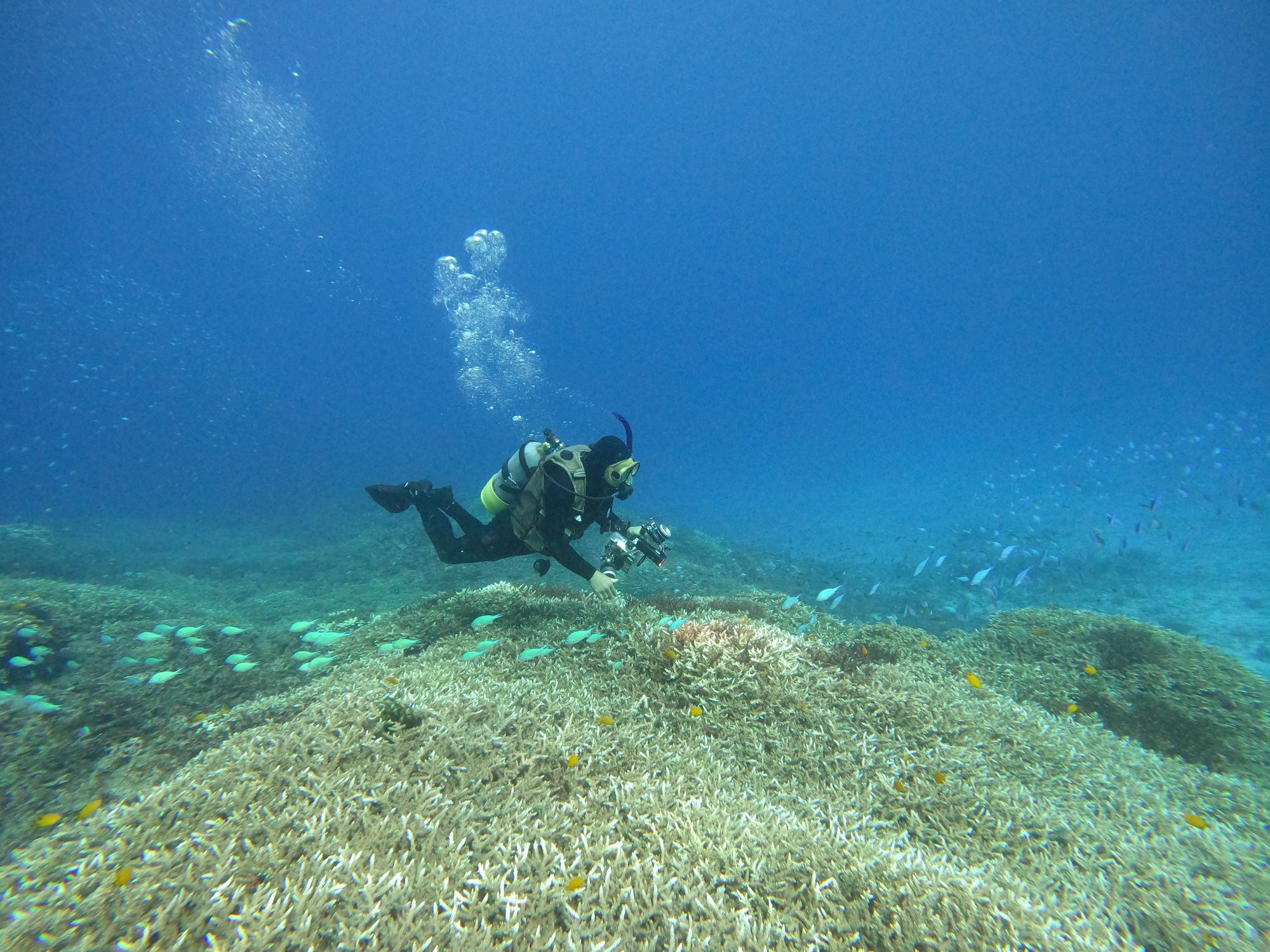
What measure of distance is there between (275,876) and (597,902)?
176 cm

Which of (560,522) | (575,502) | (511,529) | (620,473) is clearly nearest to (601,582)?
(560,522)

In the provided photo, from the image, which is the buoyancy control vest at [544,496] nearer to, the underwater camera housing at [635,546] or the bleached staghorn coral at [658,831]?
the underwater camera housing at [635,546]

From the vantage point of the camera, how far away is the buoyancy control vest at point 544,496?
5.93m

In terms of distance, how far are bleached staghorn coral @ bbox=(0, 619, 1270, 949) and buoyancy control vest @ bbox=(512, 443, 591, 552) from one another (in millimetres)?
1731

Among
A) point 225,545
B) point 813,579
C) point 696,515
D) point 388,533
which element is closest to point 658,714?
point 813,579

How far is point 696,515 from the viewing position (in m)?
40.3

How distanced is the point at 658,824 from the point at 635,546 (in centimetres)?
310

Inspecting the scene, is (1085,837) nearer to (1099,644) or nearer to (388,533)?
(1099,644)

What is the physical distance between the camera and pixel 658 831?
127 inches

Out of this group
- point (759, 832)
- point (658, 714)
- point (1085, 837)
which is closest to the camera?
point (759, 832)

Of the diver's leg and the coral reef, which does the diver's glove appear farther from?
the diver's leg

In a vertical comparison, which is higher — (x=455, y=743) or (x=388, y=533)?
(x=388, y=533)

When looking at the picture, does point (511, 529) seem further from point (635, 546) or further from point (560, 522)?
point (635, 546)

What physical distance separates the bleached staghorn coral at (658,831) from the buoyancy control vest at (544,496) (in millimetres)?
1731
